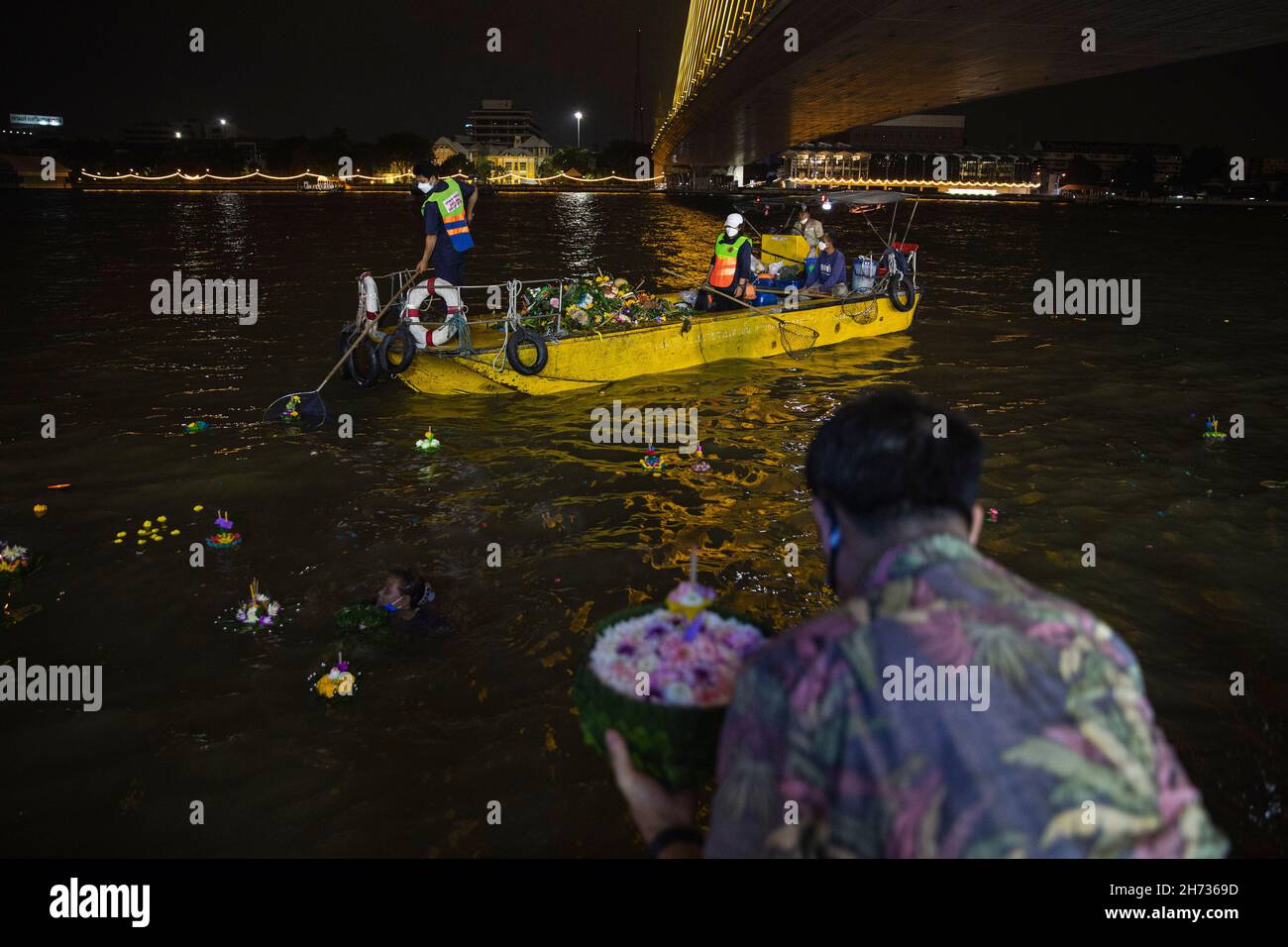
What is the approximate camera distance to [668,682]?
2.43 meters

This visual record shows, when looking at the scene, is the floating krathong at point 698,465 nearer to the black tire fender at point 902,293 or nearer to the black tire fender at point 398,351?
the black tire fender at point 398,351

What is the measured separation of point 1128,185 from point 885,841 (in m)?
193

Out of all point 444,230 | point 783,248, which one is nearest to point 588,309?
point 444,230

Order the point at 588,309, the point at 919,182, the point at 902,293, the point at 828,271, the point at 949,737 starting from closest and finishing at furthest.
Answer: the point at 949,737 → the point at 588,309 → the point at 828,271 → the point at 902,293 → the point at 919,182

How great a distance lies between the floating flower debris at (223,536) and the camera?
22.6 feet

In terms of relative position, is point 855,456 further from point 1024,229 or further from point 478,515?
point 1024,229

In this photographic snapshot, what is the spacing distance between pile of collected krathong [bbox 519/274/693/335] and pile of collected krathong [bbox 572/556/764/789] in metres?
8.96

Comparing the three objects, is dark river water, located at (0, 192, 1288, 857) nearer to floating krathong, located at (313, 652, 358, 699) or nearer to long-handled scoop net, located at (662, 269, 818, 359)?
floating krathong, located at (313, 652, 358, 699)

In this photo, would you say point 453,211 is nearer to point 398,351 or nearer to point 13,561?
point 398,351

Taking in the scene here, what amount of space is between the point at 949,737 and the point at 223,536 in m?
6.72

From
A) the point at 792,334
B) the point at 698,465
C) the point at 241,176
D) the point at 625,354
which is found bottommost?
the point at 698,465

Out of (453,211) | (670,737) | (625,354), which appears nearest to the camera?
(670,737)

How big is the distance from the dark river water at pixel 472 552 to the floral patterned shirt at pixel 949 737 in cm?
257

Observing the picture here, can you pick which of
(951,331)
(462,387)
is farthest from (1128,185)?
(462,387)
